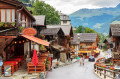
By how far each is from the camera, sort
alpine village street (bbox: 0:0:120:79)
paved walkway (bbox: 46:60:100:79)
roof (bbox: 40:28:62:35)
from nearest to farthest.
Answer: alpine village street (bbox: 0:0:120:79), paved walkway (bbox: 46:60:100:79), roof (bbox: 40:28:62:35)

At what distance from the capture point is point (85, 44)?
68312 millimetres

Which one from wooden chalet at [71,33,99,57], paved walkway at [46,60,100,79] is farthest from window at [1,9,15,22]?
wooden chalet at [71,33,99,57]

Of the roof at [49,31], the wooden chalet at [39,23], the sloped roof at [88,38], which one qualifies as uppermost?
the wooden chalet at [39,23]

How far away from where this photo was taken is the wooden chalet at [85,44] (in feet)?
209

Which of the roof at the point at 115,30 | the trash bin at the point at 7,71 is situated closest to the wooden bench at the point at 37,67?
the trash bin at the point at 7,71

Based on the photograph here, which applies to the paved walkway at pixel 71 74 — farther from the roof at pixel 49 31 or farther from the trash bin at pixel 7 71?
the roof at pixel 49 31

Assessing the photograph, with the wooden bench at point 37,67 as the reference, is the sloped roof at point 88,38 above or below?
above

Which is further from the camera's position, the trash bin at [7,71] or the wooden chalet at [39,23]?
the wooden chalet at [39,23]

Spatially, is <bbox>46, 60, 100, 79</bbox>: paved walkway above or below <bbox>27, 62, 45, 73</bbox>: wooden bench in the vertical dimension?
below

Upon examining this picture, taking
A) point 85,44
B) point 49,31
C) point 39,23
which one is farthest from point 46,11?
point 39,23

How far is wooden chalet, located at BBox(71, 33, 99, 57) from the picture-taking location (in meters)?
63.8

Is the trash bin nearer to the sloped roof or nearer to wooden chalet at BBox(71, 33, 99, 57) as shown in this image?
wooden chalet at BBox(71, 33, 99, 57)

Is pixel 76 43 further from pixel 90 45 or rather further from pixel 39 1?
pixel 39 1

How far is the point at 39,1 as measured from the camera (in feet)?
216
